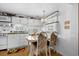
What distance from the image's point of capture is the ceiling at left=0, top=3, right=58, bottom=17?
196 centimetres

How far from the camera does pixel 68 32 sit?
2006 millimetres

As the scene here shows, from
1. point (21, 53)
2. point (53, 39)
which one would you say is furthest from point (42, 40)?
point (21, 53)

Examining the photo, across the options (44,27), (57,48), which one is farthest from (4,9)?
(57,48)

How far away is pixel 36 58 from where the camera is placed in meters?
2.07

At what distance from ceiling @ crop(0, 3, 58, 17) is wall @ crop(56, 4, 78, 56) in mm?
188

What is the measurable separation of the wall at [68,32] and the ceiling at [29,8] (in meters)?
0.19

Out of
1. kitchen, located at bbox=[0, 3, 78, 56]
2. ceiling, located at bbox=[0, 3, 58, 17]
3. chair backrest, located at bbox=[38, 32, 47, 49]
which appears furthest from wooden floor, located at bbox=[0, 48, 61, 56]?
ceiling, located at bbox=[0, 3, 58, 17]

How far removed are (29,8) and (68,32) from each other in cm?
82

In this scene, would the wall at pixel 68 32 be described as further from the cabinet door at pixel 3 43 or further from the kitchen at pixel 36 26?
the cabinet door at pixel 3 43

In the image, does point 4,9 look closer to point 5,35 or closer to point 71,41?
point 5,35

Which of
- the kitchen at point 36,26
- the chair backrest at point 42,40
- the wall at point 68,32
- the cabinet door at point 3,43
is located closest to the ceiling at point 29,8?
the kitchen at point 36,26

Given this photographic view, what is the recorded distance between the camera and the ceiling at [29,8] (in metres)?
1.96

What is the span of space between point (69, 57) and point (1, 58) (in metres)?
1.24

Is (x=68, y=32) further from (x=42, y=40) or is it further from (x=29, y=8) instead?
(x=29, y=8)
